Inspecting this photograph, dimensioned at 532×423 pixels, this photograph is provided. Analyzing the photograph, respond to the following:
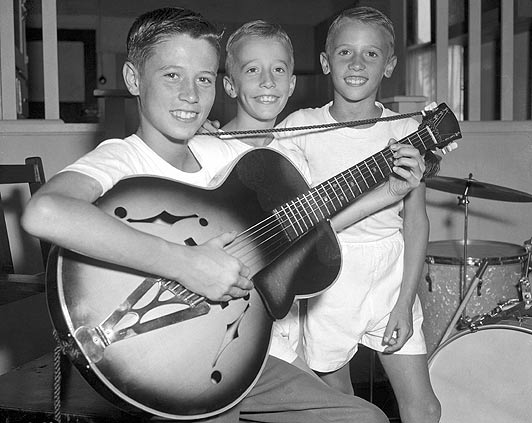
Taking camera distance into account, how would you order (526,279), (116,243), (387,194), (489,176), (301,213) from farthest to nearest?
(489,176), (526,279), (387,194), (301,213), (116,243)

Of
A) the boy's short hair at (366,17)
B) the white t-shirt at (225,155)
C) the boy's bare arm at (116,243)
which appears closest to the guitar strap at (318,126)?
the white t-shirt at (225,155)

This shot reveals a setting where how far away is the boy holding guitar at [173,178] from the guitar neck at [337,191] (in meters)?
0.17

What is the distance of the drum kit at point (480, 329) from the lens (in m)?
2.20

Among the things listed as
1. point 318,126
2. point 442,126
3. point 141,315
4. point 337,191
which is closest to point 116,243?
point 141,315

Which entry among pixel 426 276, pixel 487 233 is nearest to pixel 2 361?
pixel 426 276

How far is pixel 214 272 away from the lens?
3.94 ft

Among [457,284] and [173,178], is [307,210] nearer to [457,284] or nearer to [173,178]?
[173,178]

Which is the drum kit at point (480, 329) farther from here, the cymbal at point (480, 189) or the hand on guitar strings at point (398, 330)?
the hand on guitar strings at point (398, 330)

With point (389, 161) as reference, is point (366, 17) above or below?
above

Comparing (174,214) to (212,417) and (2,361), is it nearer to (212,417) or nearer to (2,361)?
(212,417)

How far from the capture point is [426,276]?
8.99ft

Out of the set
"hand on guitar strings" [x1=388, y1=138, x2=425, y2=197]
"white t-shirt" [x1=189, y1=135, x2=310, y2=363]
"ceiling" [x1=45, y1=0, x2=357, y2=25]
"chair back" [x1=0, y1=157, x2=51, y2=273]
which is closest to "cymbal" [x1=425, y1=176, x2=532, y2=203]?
"hand on guitar strings" [x1=388, y1=138, x2=425, y2=197]

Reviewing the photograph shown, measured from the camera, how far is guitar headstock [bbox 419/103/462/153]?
1.67 meters

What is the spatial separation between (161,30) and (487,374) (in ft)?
5.00
